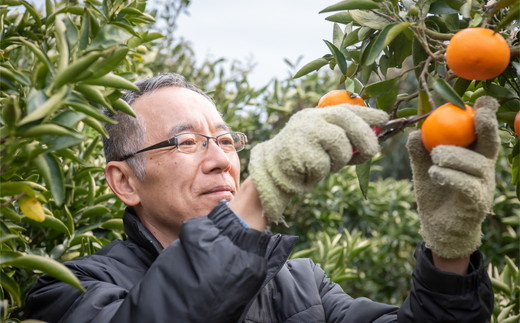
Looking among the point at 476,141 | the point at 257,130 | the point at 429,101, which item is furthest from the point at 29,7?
the point at 257,130

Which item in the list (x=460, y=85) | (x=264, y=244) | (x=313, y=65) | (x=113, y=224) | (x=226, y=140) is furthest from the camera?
(x=113, y=224)

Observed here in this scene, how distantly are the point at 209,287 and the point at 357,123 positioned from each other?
1.45 ft

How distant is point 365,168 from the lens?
145cm

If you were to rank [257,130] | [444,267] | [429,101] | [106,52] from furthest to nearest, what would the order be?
[257,130] < [444,267] < [429,101] < [106,52]

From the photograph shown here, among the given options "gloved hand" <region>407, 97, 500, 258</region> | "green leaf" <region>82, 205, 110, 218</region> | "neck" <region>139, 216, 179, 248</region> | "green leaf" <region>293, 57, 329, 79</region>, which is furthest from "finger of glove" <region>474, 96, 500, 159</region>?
"green leaf" <region>82, 205, 110, 218</region>

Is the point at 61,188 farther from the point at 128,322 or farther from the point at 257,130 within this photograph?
the point at 257,130

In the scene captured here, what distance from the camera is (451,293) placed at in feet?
4.32

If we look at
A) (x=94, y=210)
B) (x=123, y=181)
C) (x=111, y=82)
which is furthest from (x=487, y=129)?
(x=94, y=210)

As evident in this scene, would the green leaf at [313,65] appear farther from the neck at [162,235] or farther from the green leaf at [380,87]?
the neck at [162,235]

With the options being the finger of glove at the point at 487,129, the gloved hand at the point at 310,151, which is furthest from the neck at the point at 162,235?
the finger of glove at the point at 487,129

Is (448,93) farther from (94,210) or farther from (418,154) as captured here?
(94,210)

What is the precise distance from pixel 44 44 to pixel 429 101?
128 cm

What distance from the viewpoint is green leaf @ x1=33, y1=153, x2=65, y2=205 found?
1042 millimetres

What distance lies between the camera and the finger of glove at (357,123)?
1146 mm
